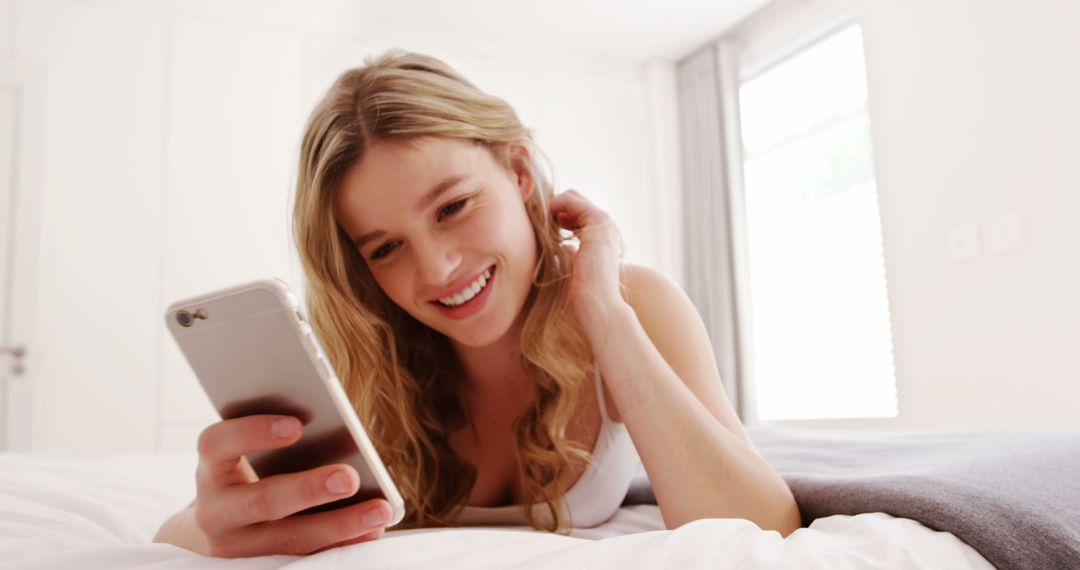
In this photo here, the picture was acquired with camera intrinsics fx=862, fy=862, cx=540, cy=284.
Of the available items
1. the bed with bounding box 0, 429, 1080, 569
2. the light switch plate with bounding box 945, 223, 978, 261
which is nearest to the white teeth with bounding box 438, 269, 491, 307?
the bed with bounding box 0, 429, 1080, 569

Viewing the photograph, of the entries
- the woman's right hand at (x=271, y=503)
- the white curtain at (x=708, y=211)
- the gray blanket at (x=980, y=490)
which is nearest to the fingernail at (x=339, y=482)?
the woman's right hand at (x=271, y=503)

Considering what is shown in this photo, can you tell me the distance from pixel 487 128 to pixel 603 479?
1.99 feet

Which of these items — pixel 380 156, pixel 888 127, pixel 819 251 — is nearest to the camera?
pixel 380 156

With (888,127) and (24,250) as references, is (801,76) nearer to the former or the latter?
(888,127)

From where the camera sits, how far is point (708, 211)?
16.9 feet

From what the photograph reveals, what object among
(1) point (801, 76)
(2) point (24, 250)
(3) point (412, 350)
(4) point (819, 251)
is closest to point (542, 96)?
(1) point (801, 76)

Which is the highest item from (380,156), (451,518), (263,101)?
(263,101)

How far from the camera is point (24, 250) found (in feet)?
13.4

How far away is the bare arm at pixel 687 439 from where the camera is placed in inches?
43.7

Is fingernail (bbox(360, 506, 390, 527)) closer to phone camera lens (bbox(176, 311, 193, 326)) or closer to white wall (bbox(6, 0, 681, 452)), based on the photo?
phone camera lens (bbox(176, 311, 193, 326))

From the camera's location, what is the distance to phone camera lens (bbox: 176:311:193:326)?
797 mm

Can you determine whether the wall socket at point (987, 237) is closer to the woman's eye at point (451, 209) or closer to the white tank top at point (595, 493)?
the white tank top at point (595, 493)

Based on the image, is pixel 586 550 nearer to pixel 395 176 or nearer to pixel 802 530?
pixel 802 530

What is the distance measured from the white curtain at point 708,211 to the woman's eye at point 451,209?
3805mm
